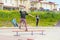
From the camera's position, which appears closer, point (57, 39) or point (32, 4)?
point (57, 39)

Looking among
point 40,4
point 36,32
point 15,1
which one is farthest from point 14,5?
point 36,32

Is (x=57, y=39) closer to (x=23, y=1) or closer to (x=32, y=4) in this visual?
(x=23, y=1)

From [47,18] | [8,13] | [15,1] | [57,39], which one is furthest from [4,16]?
[57,39]

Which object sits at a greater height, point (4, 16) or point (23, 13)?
point (23, 13)

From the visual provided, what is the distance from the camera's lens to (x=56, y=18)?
58875mm

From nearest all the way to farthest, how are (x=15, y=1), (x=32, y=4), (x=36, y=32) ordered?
(x=36, y=32) < (x=15, y=1) < (x=32, y=4)

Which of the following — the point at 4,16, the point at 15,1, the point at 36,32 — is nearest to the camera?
the point at 36,32

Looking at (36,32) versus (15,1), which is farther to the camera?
(15,1)

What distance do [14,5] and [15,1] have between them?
6.33ft

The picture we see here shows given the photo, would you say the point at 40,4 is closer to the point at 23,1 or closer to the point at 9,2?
the point at 23,1

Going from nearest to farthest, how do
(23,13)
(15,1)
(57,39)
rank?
1. (57,39)
2. (23,13)
3. (15,1)

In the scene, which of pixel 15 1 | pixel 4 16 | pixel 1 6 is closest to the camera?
pixel 4 16

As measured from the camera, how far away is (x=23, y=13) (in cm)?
Answer: 2048

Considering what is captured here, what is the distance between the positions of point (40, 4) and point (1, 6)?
3336 cm
